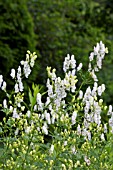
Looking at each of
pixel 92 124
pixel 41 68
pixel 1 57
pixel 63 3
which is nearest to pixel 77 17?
pixel 63 3

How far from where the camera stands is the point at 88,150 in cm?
317

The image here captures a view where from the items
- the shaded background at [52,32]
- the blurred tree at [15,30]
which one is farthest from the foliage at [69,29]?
the blurred tree at [15,30]

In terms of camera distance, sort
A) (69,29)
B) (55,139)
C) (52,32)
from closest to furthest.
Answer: (55,139) → (52,32) → (69,29)

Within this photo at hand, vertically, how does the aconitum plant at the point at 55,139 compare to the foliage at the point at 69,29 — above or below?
below

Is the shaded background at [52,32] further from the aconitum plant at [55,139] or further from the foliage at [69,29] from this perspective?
the aconitum plant at [55,139]

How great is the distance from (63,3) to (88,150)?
6.23 m

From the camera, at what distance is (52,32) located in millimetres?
8617

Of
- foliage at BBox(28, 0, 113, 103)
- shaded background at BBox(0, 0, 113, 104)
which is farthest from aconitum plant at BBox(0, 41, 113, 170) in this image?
foliage at BBox(28, 0, 113, 103)

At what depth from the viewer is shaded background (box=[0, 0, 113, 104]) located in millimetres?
7609

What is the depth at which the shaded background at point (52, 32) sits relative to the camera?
25.0 feet

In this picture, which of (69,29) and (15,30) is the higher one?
(69,29)

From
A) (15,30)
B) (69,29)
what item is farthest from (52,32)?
(15,30)

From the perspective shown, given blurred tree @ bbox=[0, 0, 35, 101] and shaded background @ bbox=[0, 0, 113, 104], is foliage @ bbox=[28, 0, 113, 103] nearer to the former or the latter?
shaded background @ bbox=[0, 0, 113, 104]

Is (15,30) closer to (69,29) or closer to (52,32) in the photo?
(52,32)
